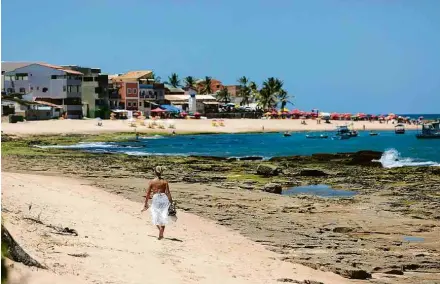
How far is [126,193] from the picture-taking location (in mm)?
24094

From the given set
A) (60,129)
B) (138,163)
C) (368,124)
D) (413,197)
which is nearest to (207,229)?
(413,197)

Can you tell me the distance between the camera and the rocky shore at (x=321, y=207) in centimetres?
1455

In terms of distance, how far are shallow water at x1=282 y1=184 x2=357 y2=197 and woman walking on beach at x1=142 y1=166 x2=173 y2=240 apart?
47.1 feet

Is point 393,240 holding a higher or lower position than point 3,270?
lower

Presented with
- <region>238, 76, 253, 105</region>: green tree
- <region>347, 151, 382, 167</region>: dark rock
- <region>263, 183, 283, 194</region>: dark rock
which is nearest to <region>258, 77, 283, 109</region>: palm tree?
<region>238, 76, 253, 105</region>: green tree

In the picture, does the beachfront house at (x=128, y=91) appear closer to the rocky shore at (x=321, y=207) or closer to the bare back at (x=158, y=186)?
the rocky shore at (x=321, y=207)

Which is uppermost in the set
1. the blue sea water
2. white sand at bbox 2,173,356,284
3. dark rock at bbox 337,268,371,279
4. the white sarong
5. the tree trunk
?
the tree trunk

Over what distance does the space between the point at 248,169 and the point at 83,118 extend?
73799mm

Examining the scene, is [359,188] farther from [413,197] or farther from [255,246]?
[255,246]

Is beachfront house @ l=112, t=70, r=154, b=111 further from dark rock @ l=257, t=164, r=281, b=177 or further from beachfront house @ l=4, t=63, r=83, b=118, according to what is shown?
dark rock @ l=257, t=164, r=281, b=177

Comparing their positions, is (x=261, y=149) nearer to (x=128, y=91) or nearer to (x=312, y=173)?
(x=312, y=173)

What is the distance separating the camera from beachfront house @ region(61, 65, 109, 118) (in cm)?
11312

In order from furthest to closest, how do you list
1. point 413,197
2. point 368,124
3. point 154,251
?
point 368,124 → point 413,197 → point 154,251

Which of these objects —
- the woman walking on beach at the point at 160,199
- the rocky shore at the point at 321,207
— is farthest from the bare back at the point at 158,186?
the rocky shore at the point at 321,207
